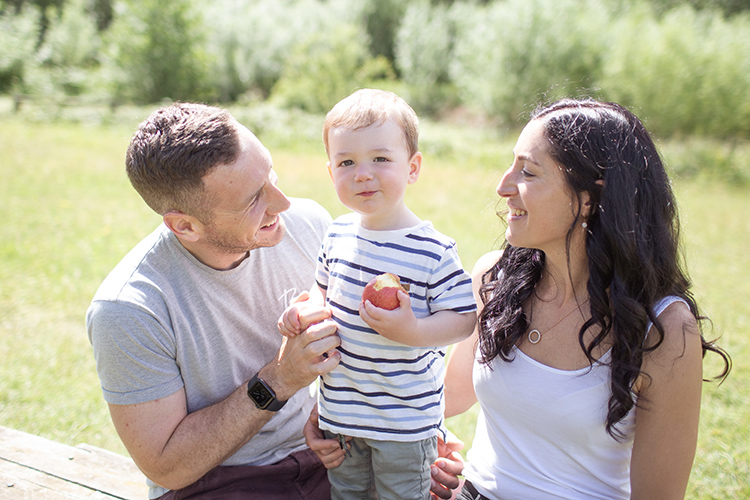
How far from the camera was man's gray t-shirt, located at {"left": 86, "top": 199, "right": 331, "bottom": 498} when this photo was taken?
221cm

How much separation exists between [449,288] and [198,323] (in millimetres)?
1081

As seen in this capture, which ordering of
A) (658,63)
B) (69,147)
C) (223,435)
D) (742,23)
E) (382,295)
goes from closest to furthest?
(382,295) < (223,435) < (69,147) < (658,63) < (742,23)

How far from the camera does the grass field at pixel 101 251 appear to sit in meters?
4.48

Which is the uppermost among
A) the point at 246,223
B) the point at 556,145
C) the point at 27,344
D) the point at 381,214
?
the point at 556,145

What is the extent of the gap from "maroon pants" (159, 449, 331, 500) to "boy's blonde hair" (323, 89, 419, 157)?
1.49m

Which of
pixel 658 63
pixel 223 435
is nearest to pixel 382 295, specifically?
pixel 223 435

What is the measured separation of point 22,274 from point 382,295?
23.1ft

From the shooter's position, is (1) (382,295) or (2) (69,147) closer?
(1) (382,295)

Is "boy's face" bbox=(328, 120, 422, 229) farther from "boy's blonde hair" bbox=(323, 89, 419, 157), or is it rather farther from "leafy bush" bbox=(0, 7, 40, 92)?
"leafy bush" bbox=(0, 7, 40, 92)

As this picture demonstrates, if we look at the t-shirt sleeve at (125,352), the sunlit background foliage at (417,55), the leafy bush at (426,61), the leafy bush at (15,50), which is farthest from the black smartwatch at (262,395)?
the leafy bush at (15,50)

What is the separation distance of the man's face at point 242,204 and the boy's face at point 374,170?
1.55 feet

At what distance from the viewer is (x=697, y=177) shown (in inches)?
634

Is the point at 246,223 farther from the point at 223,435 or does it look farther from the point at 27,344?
the point at 27,344

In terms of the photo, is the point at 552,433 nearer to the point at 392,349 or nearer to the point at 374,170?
the point at 392,349
